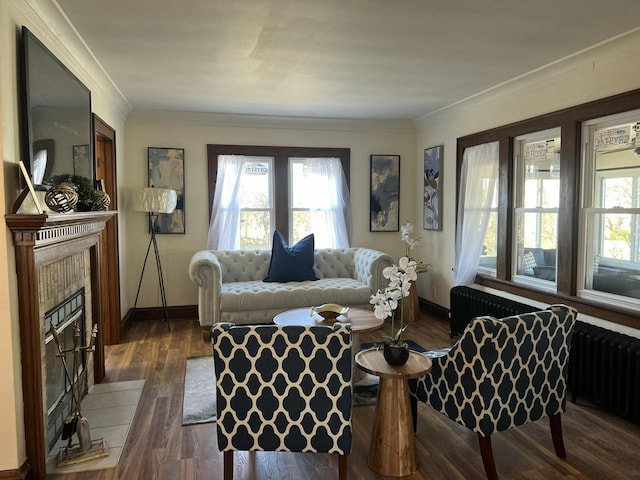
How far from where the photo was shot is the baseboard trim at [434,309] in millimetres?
5648

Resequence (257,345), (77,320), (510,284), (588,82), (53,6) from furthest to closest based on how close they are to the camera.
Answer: (510,284) → (588,82) → (77,320) → (53,6) → (257,345)

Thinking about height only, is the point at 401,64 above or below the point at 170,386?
above

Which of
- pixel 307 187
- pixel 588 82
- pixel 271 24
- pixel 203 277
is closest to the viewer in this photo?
pixel 271 24

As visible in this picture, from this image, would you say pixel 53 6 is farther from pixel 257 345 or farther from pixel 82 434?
pixel 82 434

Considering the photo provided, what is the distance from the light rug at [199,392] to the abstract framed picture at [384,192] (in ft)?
A: 9.78

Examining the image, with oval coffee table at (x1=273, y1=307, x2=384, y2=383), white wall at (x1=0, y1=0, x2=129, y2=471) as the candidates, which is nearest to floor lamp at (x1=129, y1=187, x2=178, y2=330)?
oval coffee table at (x1=273, y1=307, x2=384, y2=383)

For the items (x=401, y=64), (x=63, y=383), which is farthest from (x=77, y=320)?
(x=401, y=64)

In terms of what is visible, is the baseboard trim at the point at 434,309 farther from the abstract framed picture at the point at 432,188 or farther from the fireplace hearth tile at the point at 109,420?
the fireplace hearth tile at the point at 109,420

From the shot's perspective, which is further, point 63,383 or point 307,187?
point 307,187

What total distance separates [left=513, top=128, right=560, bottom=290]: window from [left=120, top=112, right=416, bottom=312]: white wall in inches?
82.5

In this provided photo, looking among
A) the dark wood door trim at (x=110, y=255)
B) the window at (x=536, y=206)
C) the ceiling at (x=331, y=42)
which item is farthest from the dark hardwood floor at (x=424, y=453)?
the ceiling at (x=331, y=42)

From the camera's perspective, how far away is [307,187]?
6.14 m

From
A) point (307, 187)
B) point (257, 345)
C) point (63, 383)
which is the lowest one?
point (63, 383)

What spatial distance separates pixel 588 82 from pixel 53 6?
11.8 ft
